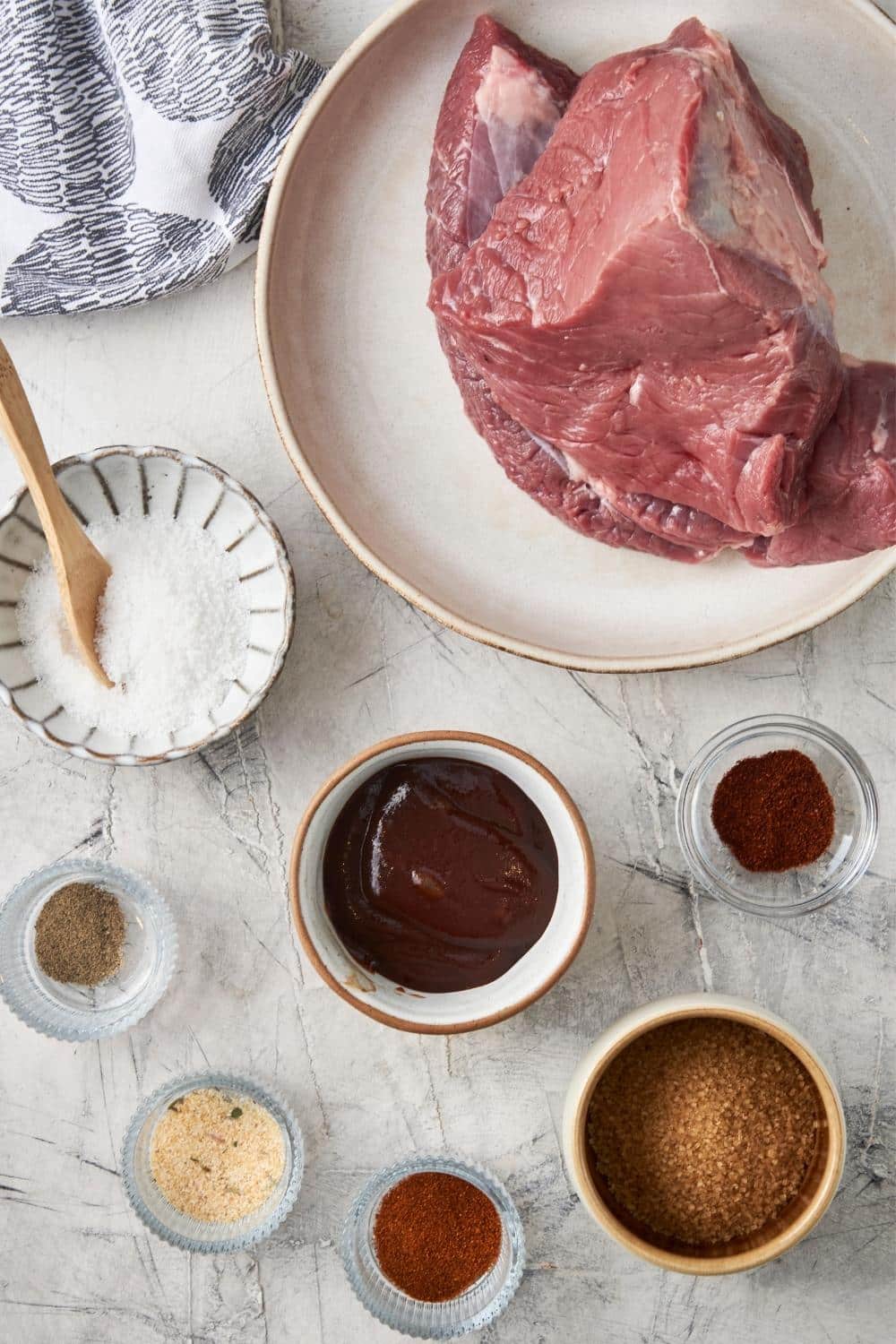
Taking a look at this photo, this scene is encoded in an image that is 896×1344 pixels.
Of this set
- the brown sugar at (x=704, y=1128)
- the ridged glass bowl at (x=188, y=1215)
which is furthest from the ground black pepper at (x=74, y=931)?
the brown sugar at (x=704, y=1128)

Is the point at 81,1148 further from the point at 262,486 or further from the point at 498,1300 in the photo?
the point at 262,486

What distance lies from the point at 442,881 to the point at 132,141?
1375 millimetres

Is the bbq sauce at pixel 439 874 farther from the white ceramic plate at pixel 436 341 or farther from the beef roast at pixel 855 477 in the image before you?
the beef roast at pixel 855 477

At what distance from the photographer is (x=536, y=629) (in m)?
1.95

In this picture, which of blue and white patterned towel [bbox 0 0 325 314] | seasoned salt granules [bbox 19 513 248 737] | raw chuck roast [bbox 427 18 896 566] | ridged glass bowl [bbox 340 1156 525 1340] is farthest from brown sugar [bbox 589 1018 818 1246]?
blue and white patterned towel [bbox 0 0 325 314]

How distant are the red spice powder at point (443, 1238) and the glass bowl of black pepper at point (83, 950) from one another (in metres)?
0.59

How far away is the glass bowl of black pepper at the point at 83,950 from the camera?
80.1 inches

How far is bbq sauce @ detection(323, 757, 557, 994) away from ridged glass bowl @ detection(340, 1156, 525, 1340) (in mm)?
353

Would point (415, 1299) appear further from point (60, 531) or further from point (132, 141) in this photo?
point (132, 141)

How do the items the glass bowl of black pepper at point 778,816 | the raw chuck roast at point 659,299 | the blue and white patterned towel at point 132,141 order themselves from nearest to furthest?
the raw chuck roast at point 659,299 < the blue and white patterned towel at point 132,141 < the glass bowl of black pepper at point 778,816

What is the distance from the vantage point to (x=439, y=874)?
1.91 m

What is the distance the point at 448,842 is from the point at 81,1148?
3.06ft

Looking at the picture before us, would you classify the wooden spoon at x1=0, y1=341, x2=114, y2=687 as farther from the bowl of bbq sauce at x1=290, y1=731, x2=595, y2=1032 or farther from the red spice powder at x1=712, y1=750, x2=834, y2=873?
the red spice powder at x1=712, y1=750, x2=834, y2=873

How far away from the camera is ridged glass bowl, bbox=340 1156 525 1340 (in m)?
1.99
